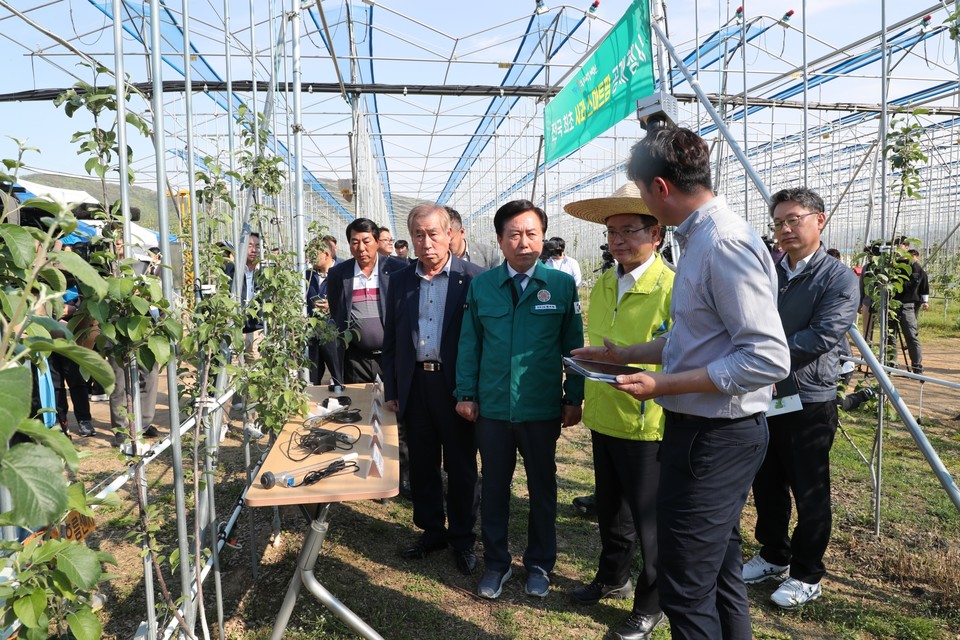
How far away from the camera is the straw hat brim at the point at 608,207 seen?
2533mm

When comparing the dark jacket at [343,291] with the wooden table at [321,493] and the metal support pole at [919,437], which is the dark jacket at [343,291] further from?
the metal support pole at [919,437]

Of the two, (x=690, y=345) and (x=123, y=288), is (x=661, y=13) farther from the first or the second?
(x=123, y=288)

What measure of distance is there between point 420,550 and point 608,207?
82.1 inches

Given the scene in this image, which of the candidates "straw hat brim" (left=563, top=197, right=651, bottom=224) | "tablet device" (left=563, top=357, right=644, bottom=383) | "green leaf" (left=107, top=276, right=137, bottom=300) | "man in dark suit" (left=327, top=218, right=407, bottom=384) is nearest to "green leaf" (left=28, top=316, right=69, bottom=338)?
"green leaf" (left=107, top=276, right=137, bottom=300)

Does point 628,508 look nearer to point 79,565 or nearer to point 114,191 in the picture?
point 79,565

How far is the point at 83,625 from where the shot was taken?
3.38 ft

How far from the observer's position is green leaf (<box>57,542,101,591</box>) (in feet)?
3.12

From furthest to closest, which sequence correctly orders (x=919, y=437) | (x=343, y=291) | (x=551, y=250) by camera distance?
(x=551, y=250) < (x=343, y=291) < (x=919, y=437)

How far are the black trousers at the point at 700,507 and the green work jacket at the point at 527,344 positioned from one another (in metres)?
1.10

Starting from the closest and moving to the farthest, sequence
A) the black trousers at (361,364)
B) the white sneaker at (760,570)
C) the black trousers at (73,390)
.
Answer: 1. the white sneaker at (760,570)
2. the black trousers at (361,364)
3. the black trousers at (73,390)

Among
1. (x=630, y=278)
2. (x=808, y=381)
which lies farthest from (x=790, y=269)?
(x=630, y=278)

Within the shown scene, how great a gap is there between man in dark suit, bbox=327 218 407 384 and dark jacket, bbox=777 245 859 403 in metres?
2.38

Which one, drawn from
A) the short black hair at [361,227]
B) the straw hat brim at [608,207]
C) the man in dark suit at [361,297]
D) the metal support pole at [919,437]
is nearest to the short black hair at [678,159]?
the straw hat brim at [608,207]

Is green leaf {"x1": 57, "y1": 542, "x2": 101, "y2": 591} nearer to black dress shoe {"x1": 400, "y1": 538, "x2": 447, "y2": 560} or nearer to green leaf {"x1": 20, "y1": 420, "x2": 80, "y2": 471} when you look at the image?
green leaf {"x1": 20, "y1": 420, "x2": 80, "y2": 471}
